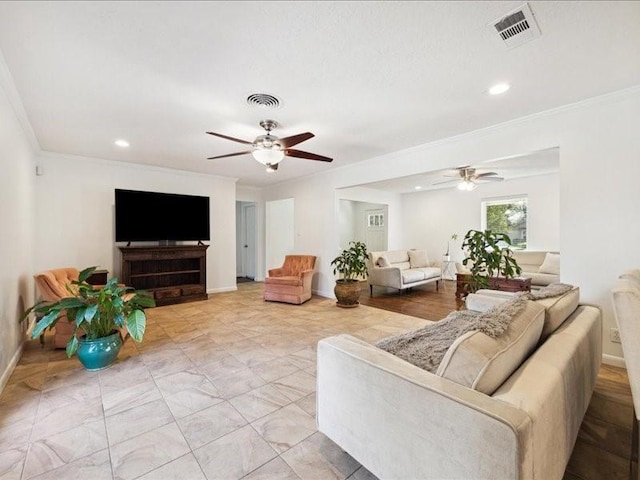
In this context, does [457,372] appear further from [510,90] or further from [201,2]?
[510,90]

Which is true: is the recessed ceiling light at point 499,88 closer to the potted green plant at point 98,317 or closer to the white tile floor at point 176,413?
the white tile floor at point 176,413

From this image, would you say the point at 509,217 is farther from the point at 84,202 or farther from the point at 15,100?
the point at 84,202

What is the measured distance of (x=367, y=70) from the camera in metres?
2.25

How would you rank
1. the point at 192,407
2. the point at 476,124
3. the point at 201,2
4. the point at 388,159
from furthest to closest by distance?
the point at 388,159 < the point at 476,124 < the point at 192,407 < the point at 201,2

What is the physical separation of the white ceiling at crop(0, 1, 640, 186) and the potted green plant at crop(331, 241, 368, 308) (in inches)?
88.9

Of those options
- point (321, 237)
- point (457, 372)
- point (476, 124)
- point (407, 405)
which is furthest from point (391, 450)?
point (321, 237)

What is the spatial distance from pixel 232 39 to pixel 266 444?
2.54 meters

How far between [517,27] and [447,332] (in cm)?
204

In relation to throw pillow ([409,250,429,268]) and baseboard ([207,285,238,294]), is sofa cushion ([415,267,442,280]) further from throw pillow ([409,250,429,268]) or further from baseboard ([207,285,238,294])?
baseboard ([207,285,238,294])

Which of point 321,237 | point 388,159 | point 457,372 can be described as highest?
point 388,159

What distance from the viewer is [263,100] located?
2701 millimetres

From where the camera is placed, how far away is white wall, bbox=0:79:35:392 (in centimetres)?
245

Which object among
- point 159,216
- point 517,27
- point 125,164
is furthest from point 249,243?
point 517,27

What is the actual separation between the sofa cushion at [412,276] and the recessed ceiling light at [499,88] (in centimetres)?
383
